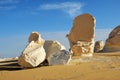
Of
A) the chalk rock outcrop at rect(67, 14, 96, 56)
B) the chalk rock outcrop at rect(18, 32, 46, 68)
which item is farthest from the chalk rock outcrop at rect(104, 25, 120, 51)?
the chalk rock outcrop at rect(18, 32, 46, 68)

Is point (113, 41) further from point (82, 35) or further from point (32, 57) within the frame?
point (32, 57)

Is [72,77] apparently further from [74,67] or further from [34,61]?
[34,61]

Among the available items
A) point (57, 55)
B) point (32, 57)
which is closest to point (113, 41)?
point (57, 55)

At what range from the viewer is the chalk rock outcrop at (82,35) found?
2042 centimetres

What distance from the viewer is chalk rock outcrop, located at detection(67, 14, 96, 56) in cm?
2042

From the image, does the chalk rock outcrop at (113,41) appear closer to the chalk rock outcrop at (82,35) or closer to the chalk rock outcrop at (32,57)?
the chalk rock outcrop at (82,35)

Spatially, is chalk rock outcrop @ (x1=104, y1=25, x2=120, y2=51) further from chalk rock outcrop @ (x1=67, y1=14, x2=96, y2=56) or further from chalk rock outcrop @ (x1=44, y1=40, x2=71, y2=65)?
chalk rock outcrop @ (x1=44, y1=40, x2=71, y2=65)

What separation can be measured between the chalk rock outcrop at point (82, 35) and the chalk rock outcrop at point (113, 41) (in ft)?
25.5

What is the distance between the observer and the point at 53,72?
37.8ft

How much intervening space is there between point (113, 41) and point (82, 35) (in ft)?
30.8

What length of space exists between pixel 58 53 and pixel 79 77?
3658 millimetres

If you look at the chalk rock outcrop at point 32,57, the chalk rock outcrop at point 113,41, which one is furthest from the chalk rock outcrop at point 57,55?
the chalk rock outcrop at point 113,41

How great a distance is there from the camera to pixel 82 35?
2166 cm

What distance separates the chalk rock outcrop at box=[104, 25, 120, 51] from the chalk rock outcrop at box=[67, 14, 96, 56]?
7.76 m
